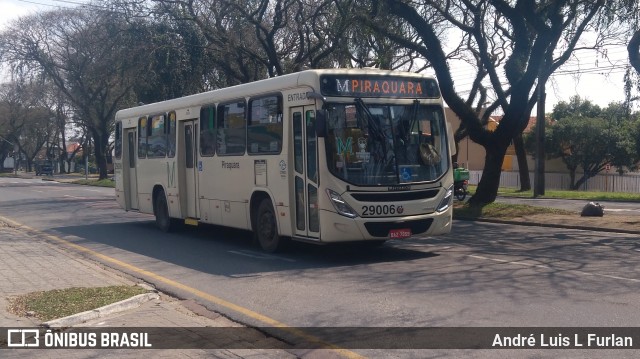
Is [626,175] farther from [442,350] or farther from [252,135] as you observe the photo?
[442,350]

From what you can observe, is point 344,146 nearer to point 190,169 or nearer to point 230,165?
point 230,165

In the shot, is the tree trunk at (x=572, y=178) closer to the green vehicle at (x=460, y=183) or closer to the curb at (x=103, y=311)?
the green vehicle at (x=460, y=183)

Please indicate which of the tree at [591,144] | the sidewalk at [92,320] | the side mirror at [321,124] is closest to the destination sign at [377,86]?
the side mirror at [321,124]

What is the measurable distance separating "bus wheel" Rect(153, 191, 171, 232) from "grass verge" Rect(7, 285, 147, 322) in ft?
27.4

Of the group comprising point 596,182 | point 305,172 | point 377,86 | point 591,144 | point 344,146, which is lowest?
point 596,182

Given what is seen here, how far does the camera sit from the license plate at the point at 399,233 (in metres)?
12.6

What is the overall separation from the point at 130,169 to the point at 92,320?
12843 mm

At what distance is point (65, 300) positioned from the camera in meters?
9.43

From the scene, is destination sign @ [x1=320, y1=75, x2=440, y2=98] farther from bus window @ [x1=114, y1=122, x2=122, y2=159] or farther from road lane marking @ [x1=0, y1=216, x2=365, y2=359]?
bus window @ [x1=114, y1=122, x2=122, y2=159]

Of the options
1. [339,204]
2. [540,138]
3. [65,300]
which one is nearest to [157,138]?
[339,204]

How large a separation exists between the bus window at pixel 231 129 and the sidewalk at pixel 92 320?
360 centimetres

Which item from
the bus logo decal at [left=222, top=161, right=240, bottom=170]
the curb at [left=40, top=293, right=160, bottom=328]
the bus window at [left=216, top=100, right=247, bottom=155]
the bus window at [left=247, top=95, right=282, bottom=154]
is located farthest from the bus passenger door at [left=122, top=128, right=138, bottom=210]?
the curb at [left=40, top=293, right=160, bottom=328]

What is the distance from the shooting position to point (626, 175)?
163 ft

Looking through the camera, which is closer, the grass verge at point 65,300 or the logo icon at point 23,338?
the logo icon at point 23,338
